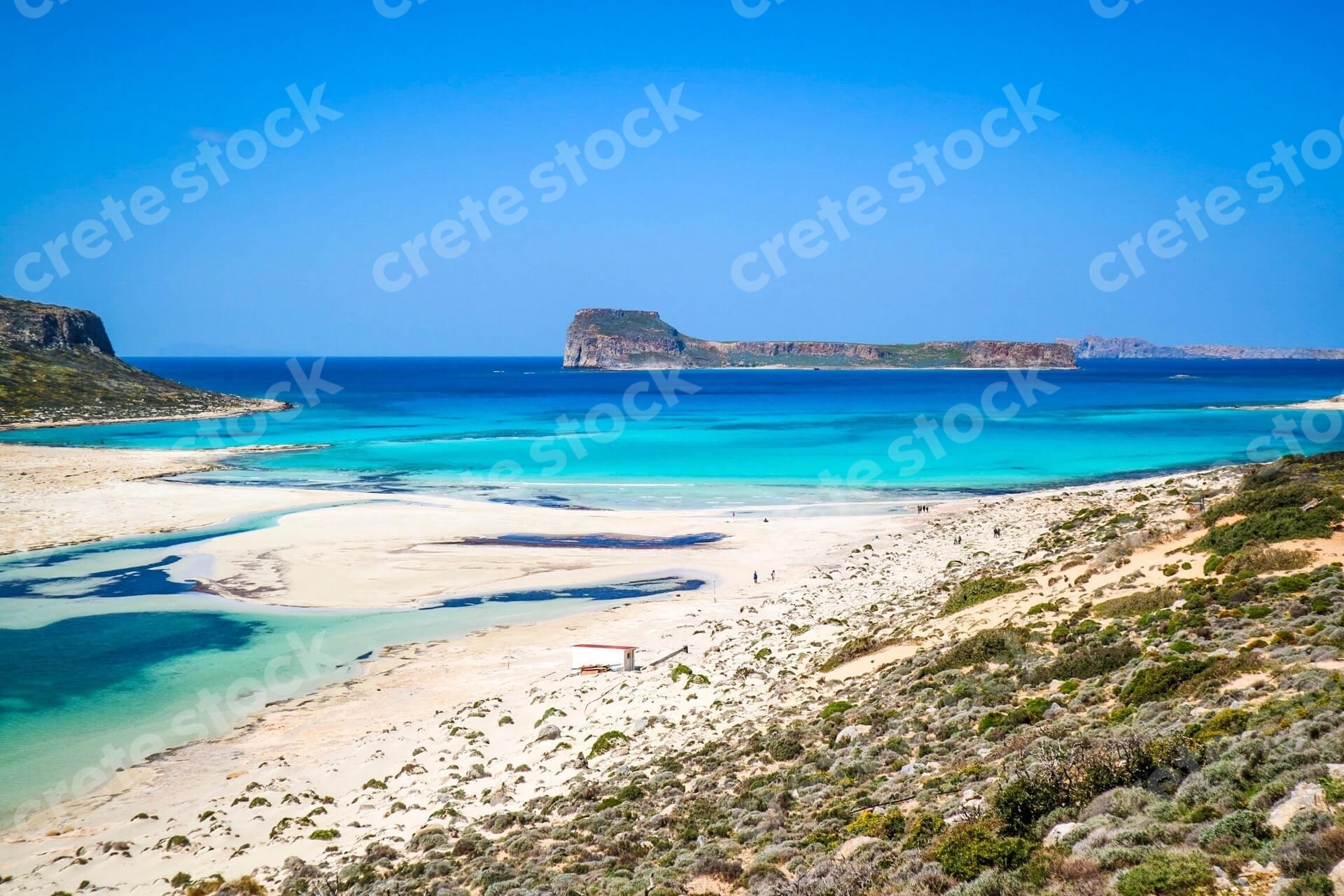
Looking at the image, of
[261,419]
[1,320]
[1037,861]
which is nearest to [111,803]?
[1037,861]

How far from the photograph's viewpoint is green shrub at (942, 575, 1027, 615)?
22.4 m

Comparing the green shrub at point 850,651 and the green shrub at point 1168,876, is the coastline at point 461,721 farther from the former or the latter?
the green shrub at point 1168,876

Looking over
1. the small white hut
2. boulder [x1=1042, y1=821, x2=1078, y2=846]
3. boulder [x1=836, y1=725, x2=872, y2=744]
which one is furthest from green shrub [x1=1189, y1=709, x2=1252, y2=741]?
the small white hut

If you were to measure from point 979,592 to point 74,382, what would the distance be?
373 ft

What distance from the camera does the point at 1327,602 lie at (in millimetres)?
15367

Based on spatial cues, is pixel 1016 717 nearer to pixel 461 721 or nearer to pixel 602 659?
pixel 602 659

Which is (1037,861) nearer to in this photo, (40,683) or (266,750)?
(266,750)

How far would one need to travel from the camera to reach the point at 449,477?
5800 cm

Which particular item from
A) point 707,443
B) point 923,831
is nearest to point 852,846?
point 923,831

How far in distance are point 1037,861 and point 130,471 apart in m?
62.6

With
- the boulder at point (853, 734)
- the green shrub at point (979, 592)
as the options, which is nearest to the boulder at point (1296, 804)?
the boulder at point (853, 734)

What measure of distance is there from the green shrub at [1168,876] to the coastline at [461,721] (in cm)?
935

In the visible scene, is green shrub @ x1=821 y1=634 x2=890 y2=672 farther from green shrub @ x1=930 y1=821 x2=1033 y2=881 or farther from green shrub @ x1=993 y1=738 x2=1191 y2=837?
green shrub @ x1=930 y1=821 x2=1033 y2=881

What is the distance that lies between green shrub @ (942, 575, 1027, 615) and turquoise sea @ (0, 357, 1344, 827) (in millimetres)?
10477
